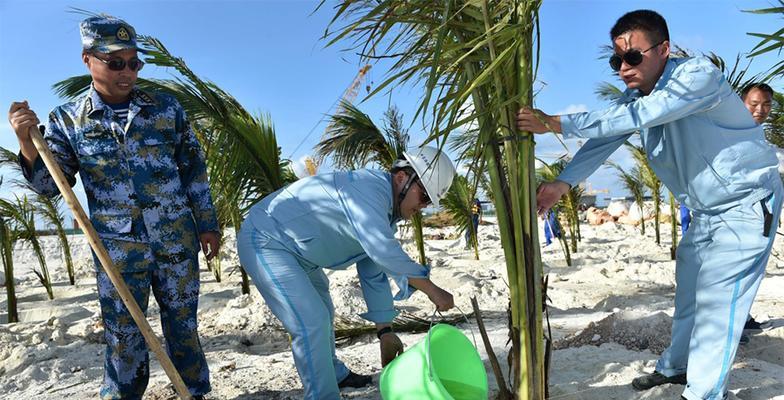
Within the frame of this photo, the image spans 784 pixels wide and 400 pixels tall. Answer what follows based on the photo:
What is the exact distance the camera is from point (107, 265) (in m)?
2.00

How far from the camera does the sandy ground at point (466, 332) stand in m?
2.87

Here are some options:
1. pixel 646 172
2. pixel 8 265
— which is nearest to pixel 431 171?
pixel 8 265

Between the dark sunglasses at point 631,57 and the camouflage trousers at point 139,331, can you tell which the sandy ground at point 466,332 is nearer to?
the camouflage trousers at point 139,331

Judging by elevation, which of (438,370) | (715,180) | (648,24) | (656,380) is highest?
(648,24)

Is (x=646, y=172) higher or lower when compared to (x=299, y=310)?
higher

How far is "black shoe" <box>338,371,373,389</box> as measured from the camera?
9.77 ft

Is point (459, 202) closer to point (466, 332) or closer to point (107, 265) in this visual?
point (466, 332)

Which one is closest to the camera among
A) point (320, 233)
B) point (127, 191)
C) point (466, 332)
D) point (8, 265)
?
point (127, 191)

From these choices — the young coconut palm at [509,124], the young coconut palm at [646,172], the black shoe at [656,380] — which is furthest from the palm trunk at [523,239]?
the young coconut palm at [646,172]

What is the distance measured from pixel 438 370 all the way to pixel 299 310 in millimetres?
696

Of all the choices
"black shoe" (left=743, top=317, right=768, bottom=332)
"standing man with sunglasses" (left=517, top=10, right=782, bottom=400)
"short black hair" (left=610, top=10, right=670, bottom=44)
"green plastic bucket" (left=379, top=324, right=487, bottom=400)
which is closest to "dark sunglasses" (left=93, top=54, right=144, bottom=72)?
"green plastic bucket" (left=379, top=324, right=487, bottom=400)

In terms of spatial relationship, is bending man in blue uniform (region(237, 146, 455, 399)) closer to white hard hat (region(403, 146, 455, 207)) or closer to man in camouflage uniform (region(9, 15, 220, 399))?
white hard hat (region(403, 146, 455, 207))

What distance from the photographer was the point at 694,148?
7.59ft

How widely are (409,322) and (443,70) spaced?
8.27 feet
